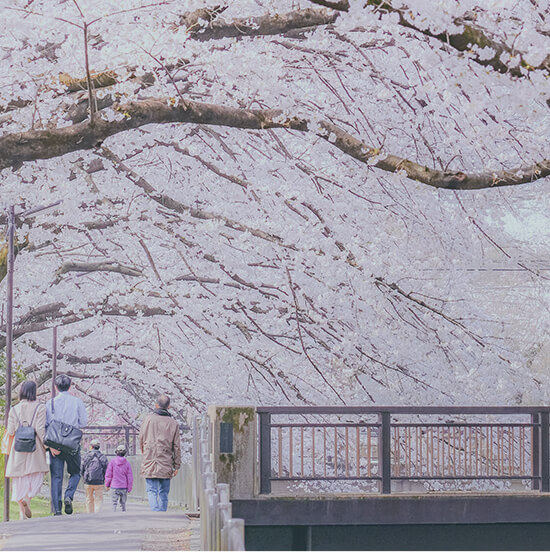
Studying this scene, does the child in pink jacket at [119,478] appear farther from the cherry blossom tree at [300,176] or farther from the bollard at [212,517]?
the bollard at [212,517]

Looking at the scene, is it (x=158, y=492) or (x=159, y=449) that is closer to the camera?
(x=159, y=449)

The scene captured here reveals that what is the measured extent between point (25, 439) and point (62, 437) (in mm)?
438

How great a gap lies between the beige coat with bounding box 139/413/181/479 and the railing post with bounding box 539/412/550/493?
181 inches

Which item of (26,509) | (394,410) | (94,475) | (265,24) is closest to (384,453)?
(394,410)

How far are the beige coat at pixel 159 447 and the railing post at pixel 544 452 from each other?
4591mm

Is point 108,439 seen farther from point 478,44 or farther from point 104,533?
point 478,44

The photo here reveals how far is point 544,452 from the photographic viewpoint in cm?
1294

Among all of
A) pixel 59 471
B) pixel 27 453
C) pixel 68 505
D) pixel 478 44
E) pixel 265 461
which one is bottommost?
pixel 68 505

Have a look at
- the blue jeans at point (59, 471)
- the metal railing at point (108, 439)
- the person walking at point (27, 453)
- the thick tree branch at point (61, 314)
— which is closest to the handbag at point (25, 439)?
the person walking at point (27, 453)

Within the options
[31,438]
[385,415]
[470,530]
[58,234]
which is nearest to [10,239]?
[58,234]

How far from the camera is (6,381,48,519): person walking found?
12625mm

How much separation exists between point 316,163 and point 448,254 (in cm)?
221

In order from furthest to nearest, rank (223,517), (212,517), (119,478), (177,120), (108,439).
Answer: (108,439) < (119,478) < (177,120) < (212,517) < (223,517)

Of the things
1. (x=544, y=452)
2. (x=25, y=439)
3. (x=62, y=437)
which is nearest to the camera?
(x=25, y=439)
